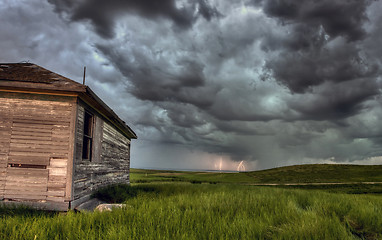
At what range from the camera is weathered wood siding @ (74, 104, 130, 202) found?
8.48m

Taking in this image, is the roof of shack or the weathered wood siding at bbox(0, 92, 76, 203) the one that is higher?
the roof of shack

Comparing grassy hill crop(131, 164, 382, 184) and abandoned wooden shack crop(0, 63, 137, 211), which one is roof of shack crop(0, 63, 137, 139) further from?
grassy hill crop(131, 164, 382, 184)

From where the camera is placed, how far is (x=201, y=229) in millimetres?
4211

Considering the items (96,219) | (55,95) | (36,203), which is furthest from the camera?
(55,95)

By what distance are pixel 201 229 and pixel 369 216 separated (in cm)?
374

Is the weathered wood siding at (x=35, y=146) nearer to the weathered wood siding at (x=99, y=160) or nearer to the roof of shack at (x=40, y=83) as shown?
the roof of shack at (x=40, y=83)

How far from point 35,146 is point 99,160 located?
3072 mm

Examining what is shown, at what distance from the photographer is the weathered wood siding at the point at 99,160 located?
A: 8477 millimetres

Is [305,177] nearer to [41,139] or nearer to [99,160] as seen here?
[99,160]

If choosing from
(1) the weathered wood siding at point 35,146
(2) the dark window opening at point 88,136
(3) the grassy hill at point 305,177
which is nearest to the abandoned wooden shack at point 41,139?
(1) the weathered wood siding at point 35,146

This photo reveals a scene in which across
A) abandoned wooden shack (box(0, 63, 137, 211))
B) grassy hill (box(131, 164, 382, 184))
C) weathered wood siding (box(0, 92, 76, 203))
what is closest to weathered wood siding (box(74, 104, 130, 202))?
abandoned wooden shack (box(0, 63, 137, 211))

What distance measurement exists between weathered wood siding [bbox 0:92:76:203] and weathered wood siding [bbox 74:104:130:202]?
49 cm

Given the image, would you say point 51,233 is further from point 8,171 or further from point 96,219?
point 8,171

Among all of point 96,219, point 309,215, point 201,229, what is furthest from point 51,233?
point 309,215
